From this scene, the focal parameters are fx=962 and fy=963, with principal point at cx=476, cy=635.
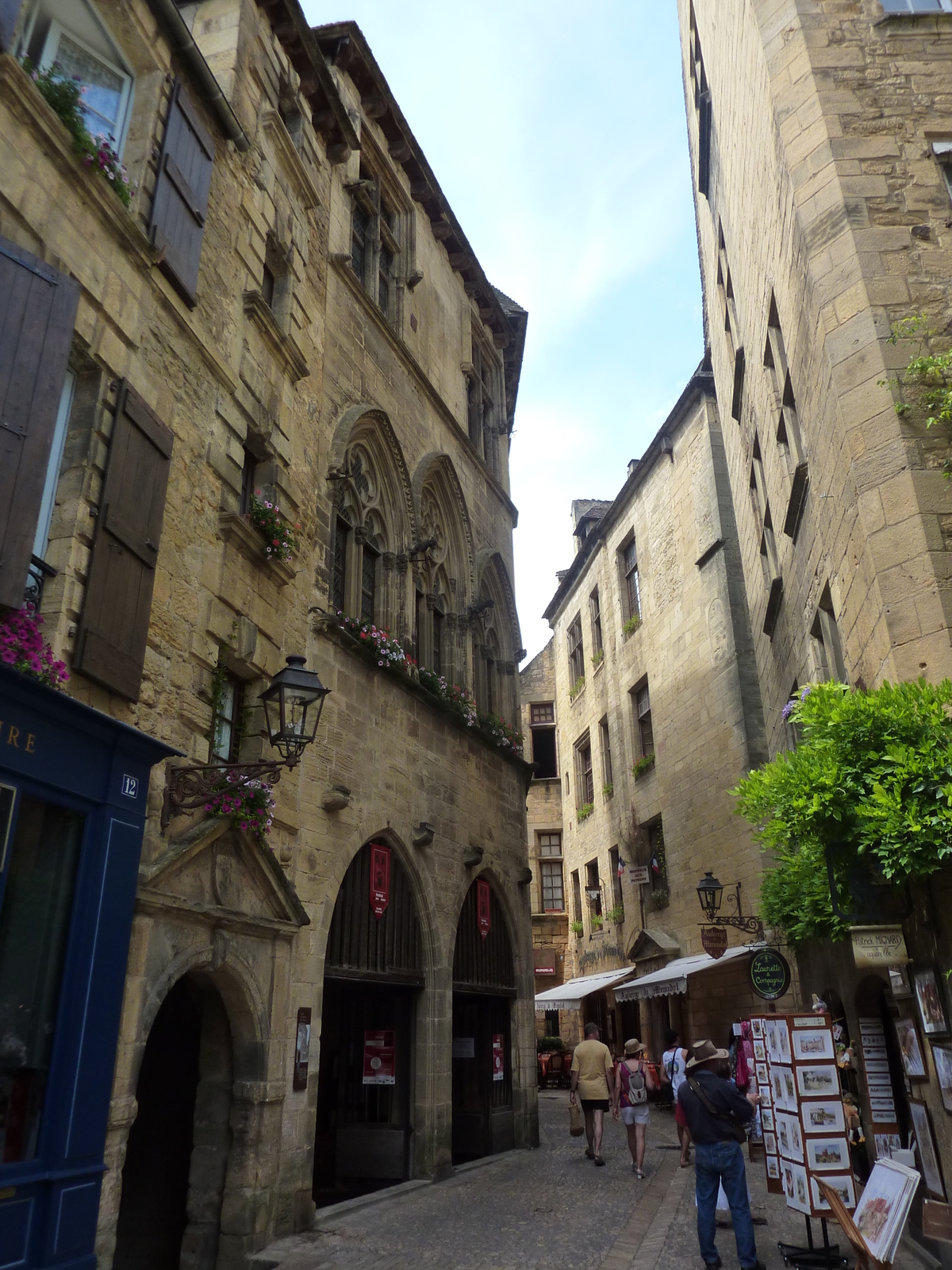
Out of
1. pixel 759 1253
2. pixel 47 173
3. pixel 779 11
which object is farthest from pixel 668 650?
pixel 47 173

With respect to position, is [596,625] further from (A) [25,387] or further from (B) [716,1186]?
(A) [25,387]

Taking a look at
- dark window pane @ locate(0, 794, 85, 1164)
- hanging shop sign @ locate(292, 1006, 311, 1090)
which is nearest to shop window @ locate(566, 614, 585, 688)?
hanging shop sign @ locate(292, 1006, 311, 1090)

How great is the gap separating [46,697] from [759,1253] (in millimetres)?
5877

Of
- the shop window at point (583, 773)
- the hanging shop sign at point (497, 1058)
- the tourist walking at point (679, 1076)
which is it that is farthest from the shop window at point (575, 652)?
the hanging shop sign at point (497, 1058)

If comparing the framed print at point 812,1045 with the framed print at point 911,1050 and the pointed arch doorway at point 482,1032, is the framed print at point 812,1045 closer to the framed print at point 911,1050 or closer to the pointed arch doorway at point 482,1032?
the framed print at point 911,1050

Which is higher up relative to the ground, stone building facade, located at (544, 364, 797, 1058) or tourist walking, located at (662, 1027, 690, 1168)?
stone building facade, located at (544, 364, 797, 1058)

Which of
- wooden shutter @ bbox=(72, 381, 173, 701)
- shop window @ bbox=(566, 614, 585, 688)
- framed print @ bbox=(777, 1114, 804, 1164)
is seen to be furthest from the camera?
shop window @ bbox=(566, 614, 585, 688)

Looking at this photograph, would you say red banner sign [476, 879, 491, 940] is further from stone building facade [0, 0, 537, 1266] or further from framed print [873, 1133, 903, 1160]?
framed print [873, 1133, 903, 1160]

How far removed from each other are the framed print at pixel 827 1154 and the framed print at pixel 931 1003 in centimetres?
94

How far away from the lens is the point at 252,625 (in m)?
8.10

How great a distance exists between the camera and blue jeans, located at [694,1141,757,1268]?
6.04m

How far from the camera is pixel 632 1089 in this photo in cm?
980

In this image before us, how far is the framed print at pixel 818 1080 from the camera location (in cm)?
626

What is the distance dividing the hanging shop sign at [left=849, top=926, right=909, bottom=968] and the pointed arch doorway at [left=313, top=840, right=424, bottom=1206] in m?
4.84
